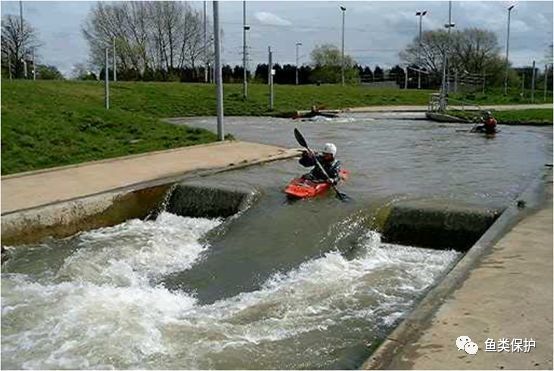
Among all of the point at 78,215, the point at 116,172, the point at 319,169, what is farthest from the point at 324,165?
the point at 78,215

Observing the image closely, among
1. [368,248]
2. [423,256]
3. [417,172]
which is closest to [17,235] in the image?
[368,248]

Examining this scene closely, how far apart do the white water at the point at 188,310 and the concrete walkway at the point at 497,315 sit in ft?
3.06

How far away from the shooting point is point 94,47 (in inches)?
2083

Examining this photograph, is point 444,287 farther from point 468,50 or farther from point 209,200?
point 468,50

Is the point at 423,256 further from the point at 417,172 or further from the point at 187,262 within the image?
the point at 417,172

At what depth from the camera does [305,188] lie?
10.6 m

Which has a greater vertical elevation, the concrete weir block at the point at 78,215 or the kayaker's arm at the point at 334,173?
the kayaker's arm at the point at 334,173

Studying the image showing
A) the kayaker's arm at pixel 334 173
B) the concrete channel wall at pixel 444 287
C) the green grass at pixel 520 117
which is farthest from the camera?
the green grass at pixel 520 117

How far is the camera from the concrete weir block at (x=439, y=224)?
8.91m

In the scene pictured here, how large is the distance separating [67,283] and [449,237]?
4.98m

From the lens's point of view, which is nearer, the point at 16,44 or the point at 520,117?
the point at 520,117

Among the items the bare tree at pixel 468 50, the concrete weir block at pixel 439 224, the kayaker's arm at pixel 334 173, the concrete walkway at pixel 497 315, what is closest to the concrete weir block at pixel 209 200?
the kayaker's arm at pixel 334 173

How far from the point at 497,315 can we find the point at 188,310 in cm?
319

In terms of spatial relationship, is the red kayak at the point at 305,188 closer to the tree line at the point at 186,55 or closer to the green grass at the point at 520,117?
the green grass at the point at 520,117
